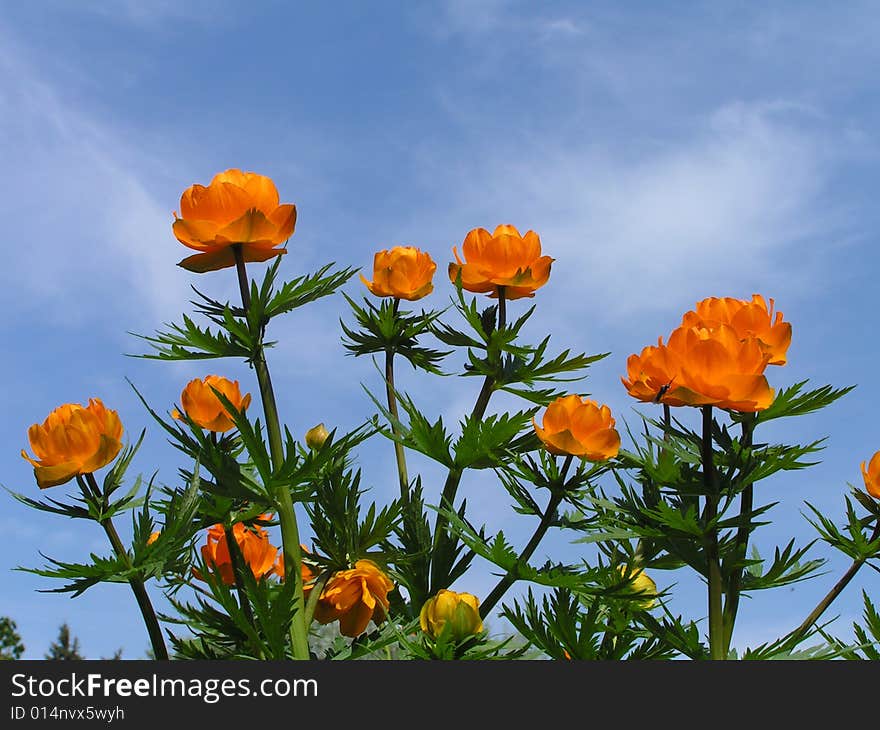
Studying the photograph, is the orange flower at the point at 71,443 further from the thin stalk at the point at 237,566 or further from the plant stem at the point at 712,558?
the plant stem at the point at 712,558

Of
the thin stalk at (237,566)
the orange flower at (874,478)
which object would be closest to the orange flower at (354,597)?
the thin stalk at (237,566)

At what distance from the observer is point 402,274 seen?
1989 millimetres

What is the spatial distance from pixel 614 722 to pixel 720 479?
426 mm

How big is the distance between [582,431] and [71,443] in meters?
0.87

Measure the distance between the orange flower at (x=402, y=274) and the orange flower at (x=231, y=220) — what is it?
0.47 m

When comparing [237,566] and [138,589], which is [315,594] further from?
[138,589]

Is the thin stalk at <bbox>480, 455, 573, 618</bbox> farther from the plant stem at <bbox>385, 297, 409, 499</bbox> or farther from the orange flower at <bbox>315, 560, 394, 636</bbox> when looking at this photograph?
the plant stem at <bbox>385, 297, 409, 499</bbox>

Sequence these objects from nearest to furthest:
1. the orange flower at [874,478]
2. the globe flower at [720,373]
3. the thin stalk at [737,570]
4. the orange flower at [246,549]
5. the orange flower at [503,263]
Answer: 1. the globe flower at [720,373]
2. the thin stalk at [737,570]
3. the orange flower at [874,478]
4. the orange flower at [246,549]
5. the orange flower at [503,263]

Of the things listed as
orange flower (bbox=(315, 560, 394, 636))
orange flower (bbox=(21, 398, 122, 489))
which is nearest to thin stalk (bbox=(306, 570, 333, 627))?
orange flower (bbox=(315, 560, 394, 636))

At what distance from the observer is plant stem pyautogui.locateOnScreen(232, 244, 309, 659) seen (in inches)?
55.6

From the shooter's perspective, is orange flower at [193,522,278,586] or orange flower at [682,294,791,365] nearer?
orange flower at [682,294,791,365]

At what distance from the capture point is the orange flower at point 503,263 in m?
1.94

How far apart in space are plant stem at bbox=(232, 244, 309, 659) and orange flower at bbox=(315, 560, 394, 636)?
2.4 inches

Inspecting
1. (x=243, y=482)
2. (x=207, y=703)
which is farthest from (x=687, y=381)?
(x=207, y=703)
